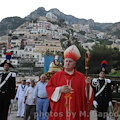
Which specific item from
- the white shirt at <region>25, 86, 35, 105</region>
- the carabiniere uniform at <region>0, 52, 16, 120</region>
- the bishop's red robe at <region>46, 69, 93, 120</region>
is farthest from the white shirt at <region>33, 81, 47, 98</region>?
the bishop's red robe at <region>46, 69, 93, 120</region>

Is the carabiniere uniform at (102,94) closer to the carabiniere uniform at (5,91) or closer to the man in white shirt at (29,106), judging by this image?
the carabiniere uniform at (5,91)

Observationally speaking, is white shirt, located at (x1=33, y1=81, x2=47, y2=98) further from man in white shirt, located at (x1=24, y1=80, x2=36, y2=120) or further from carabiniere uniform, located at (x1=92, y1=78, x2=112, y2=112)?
carabiniere uniform, located at (x1=92, y1=78, x2=112, y2=112)

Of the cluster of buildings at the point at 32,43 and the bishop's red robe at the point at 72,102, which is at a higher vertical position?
the cluster of buildings at the point at 32,43

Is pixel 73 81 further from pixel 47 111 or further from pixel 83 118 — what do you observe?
pixel 47 111

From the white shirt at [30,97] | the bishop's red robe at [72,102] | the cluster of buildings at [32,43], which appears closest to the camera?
the bishop's red robe at [72,102]

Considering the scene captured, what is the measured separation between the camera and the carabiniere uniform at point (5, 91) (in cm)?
574

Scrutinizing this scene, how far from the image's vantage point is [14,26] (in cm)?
17562

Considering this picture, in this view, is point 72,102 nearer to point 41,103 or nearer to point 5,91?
point 5,91

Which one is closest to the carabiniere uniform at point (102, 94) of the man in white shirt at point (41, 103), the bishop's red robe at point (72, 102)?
the man in white shirt at point (41, 103)

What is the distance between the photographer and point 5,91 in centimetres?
586

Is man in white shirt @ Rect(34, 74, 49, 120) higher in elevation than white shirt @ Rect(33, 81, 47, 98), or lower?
lower

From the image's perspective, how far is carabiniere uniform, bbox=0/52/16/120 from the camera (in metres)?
5.74

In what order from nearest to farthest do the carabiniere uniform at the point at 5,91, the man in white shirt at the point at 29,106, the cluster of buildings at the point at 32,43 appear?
1. the carabiniere uniform at the point at 5,91
2. the man in white shirt at the point at 29,106
3. the cluster of buildings at the point at 32,43

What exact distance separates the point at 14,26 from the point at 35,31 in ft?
168
